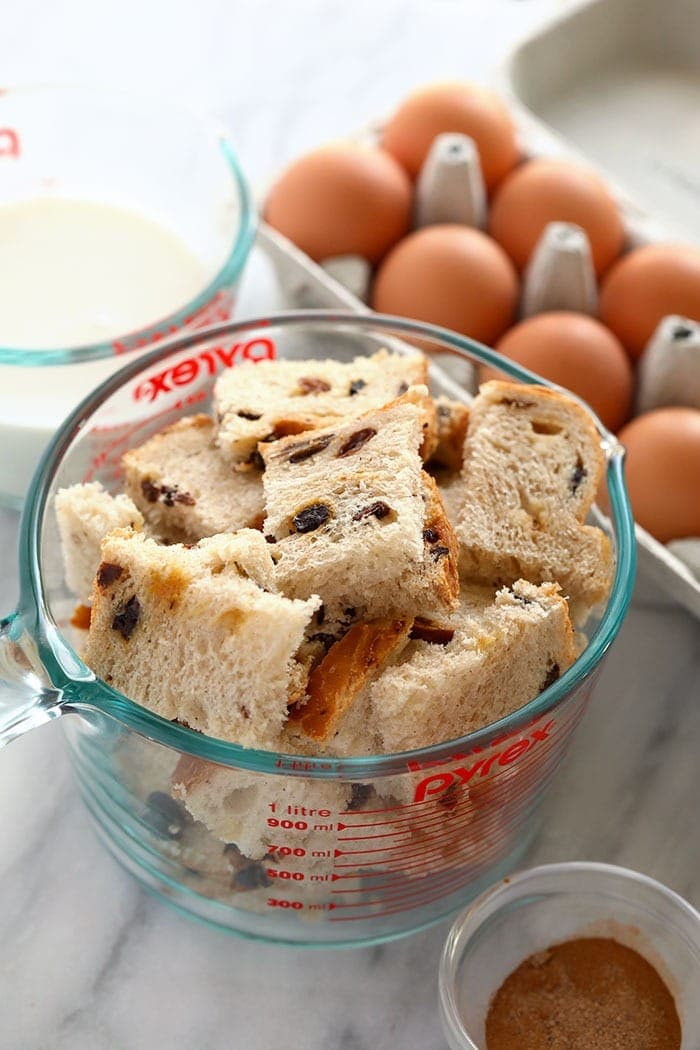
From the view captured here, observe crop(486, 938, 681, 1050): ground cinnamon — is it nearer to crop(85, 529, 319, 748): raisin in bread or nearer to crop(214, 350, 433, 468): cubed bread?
crop(85, 529, 319, 748): raisin in bread

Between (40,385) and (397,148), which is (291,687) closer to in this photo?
(40,385)

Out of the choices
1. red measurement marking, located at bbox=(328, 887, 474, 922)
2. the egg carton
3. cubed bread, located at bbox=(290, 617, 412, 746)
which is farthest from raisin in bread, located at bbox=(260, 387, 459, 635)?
the egg carton

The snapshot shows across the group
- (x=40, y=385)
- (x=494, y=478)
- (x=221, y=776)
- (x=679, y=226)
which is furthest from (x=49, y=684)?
(x=679, y=226)

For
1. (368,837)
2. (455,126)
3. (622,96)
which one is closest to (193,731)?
(368,837)

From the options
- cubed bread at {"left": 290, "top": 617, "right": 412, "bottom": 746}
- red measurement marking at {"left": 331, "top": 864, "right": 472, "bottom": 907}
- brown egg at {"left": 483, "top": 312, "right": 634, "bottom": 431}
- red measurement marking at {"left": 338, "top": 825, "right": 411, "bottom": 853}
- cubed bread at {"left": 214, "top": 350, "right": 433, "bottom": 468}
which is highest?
cubed bread at {"left": 214, "top": 350, "right": 433, "bottom": 468}

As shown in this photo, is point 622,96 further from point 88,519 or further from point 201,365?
point 88,519

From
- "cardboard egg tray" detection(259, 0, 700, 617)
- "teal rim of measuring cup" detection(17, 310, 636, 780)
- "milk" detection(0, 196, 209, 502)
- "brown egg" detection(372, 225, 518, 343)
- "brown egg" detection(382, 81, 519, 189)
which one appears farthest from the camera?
"cardboard egg tray" detection(259, 0, 700, 617)

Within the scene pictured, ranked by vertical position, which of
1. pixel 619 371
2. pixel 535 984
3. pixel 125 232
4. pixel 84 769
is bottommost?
pixel 535 984
